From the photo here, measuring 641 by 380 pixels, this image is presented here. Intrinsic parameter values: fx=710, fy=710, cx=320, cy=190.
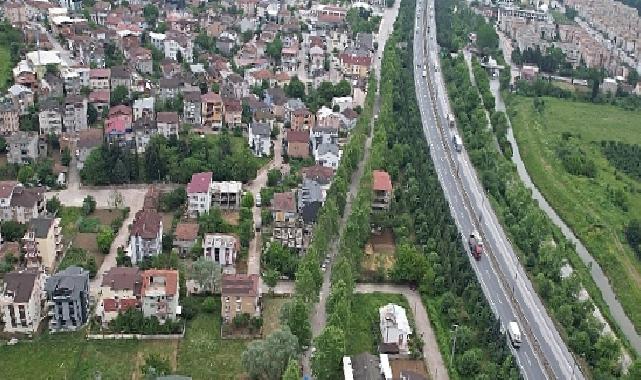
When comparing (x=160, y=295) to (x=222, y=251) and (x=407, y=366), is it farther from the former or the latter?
(x=407, y=366)

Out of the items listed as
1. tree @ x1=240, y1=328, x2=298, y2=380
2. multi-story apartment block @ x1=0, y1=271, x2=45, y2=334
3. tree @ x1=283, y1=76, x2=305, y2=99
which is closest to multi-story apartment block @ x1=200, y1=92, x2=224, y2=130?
tree @ x1=283, y1=76, x2=305, y2=99

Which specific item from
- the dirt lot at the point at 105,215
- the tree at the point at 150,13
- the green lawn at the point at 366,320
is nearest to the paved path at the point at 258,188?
the green lawn at the point at 366,320

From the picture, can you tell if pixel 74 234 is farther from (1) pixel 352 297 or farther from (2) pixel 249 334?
(1) pixel 352 297

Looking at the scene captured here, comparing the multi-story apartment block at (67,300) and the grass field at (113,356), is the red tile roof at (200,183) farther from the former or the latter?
the grass field at (113,356)

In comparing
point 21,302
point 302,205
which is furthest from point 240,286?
point 302,205

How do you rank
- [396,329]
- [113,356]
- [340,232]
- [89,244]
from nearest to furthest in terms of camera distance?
[113,356]
[396,329]
[89,244]
[340,232]

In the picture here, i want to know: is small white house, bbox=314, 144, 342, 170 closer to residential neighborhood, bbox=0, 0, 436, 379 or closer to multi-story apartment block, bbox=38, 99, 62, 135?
residential neighborhood, bbox=0, 0, 436, 379

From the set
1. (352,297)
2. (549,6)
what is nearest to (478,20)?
(549,6)
